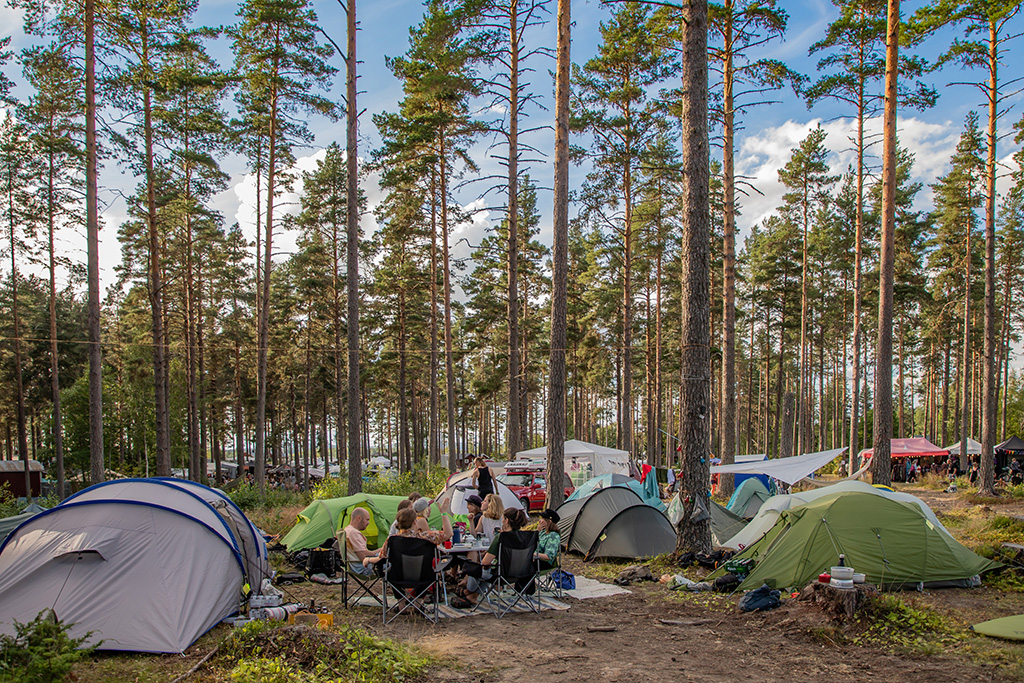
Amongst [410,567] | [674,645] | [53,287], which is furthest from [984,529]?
[53,287]

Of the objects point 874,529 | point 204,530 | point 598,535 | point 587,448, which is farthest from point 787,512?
point 587,448

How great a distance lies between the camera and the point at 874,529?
25.6 feet

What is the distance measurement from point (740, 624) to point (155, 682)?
204 inches

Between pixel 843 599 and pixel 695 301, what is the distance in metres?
4.45

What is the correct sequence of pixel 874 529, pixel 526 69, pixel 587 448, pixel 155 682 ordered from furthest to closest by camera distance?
pixel 587 448 → pixel 526 69 → pixel 874 529 → pixel 155 682

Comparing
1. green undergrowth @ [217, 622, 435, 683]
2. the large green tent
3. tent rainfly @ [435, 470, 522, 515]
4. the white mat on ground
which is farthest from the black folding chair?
tent rainfly @ [435, 470, 522, 515]

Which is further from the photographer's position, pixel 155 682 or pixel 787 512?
pixel 787 512

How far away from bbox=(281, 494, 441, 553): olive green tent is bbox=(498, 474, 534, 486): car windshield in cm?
669

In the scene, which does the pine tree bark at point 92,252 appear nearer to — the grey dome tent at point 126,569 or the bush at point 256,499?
the bush at point 256,499

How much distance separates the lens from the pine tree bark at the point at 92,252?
12391 millimetres

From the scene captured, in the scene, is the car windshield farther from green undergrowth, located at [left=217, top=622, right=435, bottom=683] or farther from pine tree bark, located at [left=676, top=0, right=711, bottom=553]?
green undergrowth, located at [left=217, top=622, right=435, bottom=683]

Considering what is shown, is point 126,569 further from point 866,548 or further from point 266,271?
point 266,271

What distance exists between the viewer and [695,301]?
9359 millimetres

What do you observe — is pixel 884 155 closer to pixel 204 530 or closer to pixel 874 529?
pixel 874 529
